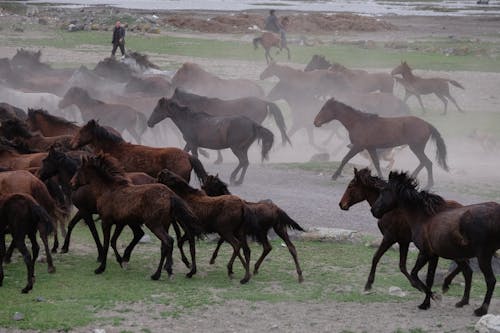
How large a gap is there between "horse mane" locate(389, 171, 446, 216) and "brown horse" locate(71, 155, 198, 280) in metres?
2.37

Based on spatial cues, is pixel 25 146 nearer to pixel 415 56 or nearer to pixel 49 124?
pixel 49 124

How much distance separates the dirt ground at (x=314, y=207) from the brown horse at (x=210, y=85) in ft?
6.21

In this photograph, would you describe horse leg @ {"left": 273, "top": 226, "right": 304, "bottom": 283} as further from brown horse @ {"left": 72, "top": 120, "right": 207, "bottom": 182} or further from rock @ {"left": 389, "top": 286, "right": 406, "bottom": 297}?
brown horse @ {"left": 72, "top": 120, "right": 207, "bottom": 182}

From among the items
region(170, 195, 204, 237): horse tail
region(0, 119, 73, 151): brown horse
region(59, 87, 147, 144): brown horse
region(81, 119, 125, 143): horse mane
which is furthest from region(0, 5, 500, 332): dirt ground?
region(0, 119, 73, 151): brown horse

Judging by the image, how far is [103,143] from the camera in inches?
550

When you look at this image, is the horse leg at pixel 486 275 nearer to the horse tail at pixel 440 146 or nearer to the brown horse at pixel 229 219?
the brown horse at pixel 229 219

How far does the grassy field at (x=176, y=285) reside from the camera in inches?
376

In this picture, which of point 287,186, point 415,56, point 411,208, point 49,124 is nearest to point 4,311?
point 411,208

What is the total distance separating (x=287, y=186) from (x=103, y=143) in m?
4.99

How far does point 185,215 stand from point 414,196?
266 cm

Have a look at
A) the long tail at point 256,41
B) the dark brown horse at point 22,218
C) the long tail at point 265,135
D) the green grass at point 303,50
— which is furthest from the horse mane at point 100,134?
the long tail at point 256,41

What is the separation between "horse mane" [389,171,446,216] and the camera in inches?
401

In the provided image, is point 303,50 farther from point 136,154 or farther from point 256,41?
point 136,154

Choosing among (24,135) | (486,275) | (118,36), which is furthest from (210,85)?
(486,275)
